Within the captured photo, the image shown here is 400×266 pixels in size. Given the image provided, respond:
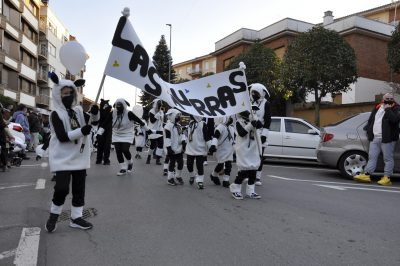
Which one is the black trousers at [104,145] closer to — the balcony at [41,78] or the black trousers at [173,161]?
the black trousers at [173,161]

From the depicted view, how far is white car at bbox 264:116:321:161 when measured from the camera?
12836 millimetres

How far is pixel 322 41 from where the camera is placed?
23297 mm

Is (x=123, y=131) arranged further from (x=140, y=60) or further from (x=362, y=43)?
(x=362, y=43)

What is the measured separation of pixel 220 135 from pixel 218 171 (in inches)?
30.4

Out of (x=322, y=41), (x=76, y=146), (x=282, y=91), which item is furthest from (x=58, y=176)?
(x=282, y=91)

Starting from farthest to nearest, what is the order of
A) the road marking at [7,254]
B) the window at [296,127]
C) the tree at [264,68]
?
the tree at [264,68]
the window at [296,127]
the road marking at [7,254]

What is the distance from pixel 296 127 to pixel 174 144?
580 centimetres

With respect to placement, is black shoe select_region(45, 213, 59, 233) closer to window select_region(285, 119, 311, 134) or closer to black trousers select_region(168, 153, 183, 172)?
black trousers select_region(168, 153, 183, 172)

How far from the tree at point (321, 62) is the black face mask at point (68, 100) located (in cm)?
2005

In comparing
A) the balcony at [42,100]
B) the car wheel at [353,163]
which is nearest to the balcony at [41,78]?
the balcony at [42,100]

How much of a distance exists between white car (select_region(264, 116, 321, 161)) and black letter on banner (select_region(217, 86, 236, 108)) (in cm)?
679

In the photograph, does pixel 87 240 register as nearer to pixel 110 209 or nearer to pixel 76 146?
pixel 76 146

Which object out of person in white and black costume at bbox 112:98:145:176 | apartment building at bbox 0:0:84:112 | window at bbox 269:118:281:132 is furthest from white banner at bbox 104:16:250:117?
apartment building at bbox 0:0:84:112

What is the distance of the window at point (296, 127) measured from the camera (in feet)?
42.9
